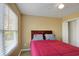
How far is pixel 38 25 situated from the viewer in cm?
334

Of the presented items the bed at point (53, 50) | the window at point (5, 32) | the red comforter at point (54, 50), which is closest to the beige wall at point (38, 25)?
the bed at point (53, 50)

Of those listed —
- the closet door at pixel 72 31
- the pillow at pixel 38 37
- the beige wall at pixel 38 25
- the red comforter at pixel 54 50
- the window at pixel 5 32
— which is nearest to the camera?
the red comforter at pixel 54 50

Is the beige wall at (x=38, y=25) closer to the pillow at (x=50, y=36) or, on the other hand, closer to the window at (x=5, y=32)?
the pillow at (x=50, y=36)

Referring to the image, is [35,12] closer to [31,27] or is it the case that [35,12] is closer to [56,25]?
[31,27]

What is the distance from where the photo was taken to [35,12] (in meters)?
3.15

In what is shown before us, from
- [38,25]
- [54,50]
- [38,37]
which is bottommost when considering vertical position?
[54,50]

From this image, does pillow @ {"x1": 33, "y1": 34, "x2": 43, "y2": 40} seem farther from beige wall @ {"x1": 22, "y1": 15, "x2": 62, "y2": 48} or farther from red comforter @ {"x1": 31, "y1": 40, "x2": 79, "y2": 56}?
red comforter @ {"x1": 31, "y1": 40, "x2": 79, "y2": 56}

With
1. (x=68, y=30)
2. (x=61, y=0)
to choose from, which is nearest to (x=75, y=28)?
(x=68, y=30)

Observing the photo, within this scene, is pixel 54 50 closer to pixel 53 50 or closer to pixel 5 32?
pixel 53 50

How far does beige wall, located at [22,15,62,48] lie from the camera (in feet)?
10.4

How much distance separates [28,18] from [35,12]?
0.34 metres

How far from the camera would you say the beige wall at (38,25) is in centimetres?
318

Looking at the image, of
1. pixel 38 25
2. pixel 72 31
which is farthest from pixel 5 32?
pixel 72 31

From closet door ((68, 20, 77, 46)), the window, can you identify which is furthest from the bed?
closet door ((68, 20, 77, 46))
